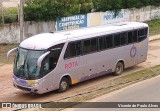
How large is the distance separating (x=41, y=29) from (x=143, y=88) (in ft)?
40.3

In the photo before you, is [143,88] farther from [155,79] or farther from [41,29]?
[41,29]

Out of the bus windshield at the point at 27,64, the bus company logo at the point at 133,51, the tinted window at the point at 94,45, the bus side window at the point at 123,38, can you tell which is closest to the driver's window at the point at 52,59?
the bus windshield at the point at 27,64

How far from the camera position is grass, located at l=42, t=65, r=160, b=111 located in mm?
15945

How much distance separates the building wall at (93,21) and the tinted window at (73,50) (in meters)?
9.38

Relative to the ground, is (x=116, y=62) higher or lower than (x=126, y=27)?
lower

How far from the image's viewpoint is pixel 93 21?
32125 millimetres

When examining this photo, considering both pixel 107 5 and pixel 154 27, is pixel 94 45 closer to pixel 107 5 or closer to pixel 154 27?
pixel 107 5

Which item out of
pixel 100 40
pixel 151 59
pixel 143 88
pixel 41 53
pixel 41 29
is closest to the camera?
pixel 41 53

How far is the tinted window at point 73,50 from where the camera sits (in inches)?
694

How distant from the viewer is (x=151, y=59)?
24781 mm

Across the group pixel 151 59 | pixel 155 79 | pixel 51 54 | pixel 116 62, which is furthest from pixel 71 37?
pixel 151 59

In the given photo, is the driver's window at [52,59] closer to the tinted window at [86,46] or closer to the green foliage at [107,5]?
the tinted window at [86,46]

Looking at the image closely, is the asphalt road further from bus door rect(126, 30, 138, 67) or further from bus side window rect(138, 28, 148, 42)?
bus side window rect(138, 28, 148, 42)

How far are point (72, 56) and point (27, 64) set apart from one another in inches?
87.8
